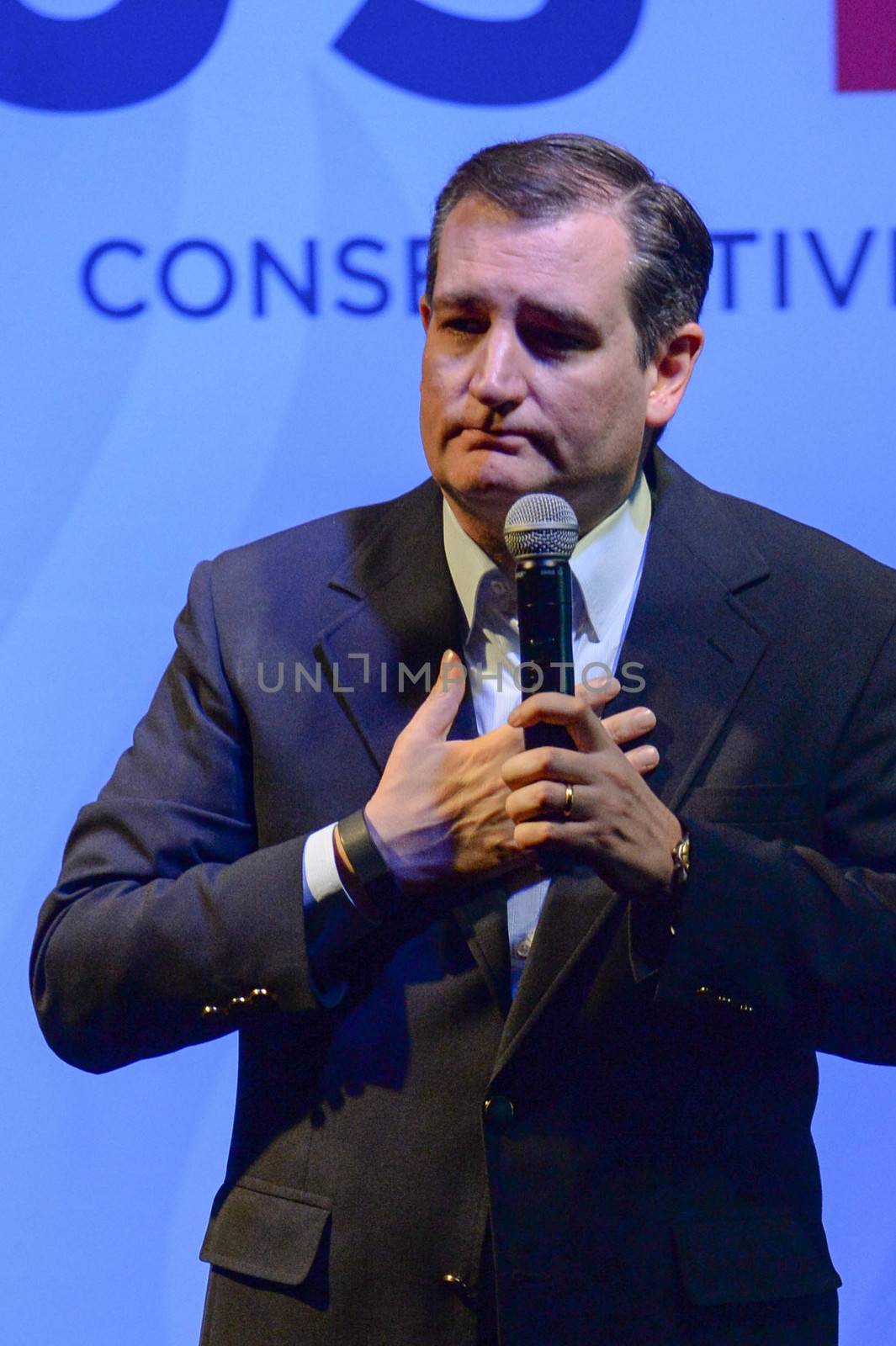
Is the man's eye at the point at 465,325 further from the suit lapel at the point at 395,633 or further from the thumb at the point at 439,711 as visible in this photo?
the thumb at the point at 439,711

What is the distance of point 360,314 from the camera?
253cm

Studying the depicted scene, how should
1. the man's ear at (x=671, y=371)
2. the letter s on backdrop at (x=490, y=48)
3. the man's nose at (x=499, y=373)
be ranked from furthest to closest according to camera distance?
the letter s on backdrop at (x=490, y=48)
the man's ear at (x=671, y=371)
the man's nose at (x=499, y=373)

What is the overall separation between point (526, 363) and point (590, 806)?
543 mm

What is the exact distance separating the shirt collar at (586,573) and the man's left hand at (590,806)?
1.17ft

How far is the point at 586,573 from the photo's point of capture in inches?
77.1

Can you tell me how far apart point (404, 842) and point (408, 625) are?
35cm

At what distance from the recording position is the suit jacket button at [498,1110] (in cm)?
170

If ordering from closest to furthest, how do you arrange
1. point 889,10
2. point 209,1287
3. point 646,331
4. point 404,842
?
point 404,842
point 209,1287
point 646,331
point 889,10

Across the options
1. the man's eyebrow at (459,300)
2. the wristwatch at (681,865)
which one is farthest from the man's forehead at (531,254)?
the wristwatch at (681,865)

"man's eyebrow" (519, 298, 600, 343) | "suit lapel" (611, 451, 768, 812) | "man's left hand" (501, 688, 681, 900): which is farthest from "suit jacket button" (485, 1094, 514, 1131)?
"man's eyebrow" (519, 298, 600, 343)

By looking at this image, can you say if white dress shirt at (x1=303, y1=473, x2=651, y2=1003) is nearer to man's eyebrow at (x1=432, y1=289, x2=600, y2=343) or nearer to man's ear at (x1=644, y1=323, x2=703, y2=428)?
man's ear at (x1=644, y1=323, x2=703, y2=428)

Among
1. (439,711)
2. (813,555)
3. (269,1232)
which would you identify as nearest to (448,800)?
(439,711)

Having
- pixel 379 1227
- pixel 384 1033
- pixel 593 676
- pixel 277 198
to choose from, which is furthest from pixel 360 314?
pixel 379 1227

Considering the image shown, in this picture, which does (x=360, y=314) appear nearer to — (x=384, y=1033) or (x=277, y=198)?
(x=277, y=198)
